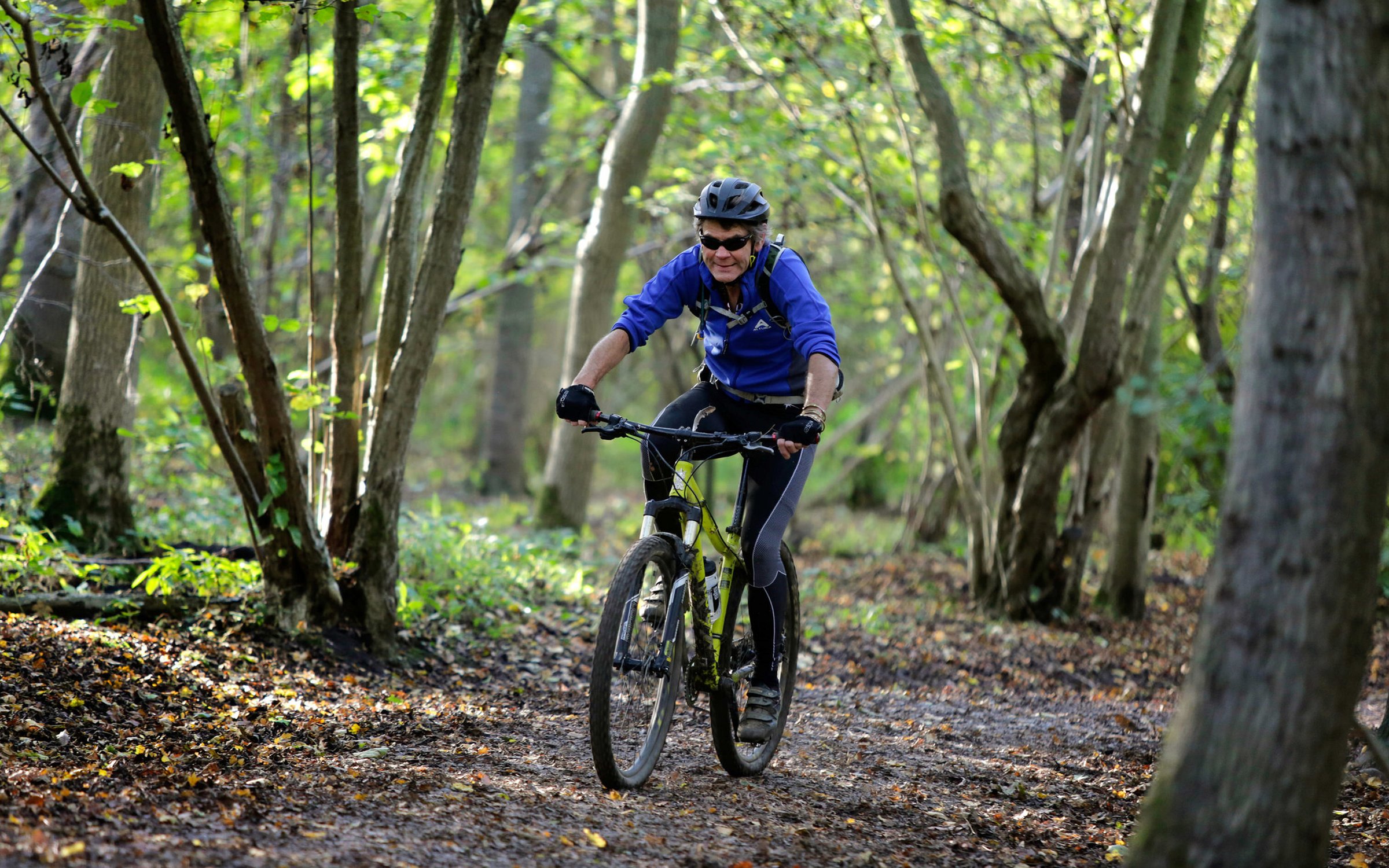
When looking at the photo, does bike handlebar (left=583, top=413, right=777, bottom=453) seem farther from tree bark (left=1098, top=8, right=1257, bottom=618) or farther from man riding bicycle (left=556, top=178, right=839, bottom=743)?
tree bark (left=1098, top=8, right=1257, bottom=618)

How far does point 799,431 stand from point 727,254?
0.83m

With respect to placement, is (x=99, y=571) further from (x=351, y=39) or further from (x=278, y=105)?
(x=278, y=105)

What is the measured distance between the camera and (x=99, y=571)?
571cm

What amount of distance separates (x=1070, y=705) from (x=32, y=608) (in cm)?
570

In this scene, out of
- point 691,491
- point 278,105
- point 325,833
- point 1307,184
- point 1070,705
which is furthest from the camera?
point 278,105

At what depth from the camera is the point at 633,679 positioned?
4.07 metres

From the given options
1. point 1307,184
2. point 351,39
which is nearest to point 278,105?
point 351,39

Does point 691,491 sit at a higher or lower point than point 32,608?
higher

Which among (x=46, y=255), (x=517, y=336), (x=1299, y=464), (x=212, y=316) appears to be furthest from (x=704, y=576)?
(x=517, y=336)

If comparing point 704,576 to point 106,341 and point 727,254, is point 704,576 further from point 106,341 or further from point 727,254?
point 106,341

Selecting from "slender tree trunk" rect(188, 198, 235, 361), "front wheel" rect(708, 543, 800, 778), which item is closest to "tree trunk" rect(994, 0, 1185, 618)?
"front wheel" rect(708, 543, 800, 778)

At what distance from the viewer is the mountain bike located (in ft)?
12.7

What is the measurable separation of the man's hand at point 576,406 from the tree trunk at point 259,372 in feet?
6.53

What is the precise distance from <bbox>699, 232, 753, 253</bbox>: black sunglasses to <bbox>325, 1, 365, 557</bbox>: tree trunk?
2.41 meters
